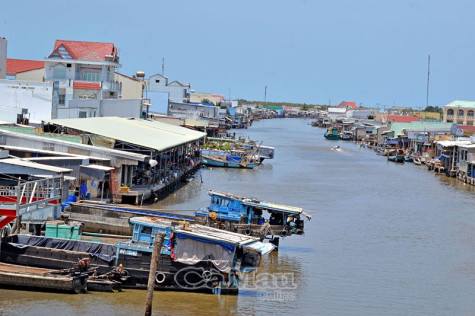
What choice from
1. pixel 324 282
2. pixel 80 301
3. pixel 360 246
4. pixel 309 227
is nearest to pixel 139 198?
pixel 309 227

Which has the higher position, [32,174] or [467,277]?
[32,174]

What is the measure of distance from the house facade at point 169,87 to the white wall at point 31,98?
4946 cm

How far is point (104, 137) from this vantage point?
3278cm

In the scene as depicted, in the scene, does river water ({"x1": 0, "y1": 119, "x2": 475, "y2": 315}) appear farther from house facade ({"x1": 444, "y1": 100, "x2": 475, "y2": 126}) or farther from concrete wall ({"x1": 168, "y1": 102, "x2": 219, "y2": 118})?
house facade ({"x1": 444, "y1": 100, "x2": 475, "y2": 126})

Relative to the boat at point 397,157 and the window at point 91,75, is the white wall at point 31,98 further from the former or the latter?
the boat at point 397,157

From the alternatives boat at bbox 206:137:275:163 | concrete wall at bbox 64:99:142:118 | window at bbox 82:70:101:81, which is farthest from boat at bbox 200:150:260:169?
window at bbox 82:70:101:81

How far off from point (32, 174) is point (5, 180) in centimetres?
83

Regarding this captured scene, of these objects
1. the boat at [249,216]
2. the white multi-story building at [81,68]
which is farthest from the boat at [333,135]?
the boat at [249,216]

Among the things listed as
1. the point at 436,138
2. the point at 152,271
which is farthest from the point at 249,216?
the point at 436,138

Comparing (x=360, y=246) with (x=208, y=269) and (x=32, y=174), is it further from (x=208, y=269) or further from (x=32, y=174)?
(x=32, y=174)

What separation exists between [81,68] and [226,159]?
11420 mm

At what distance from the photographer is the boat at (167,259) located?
1922 centimetres

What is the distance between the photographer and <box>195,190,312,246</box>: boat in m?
24.7

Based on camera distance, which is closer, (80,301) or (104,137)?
(80,301)
